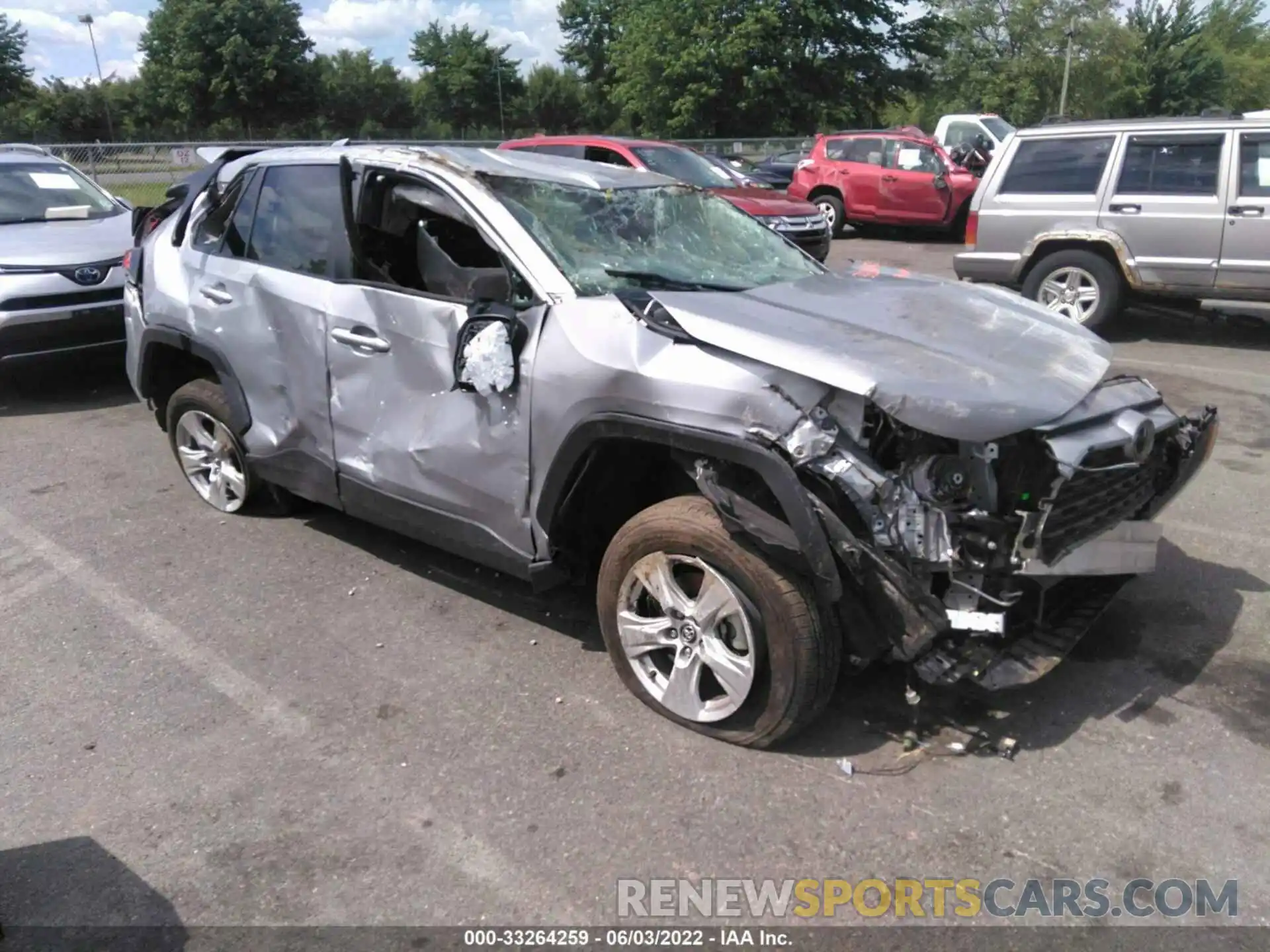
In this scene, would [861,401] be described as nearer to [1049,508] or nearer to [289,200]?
[1049,508]

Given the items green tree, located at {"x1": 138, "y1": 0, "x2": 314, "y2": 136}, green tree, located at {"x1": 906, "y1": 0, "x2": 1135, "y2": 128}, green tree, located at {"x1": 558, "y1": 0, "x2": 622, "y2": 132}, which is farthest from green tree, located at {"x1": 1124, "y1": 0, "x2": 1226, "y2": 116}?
green tree, located at {"x1": 138, "y1": 0, "x2": 314, "y2": 136}

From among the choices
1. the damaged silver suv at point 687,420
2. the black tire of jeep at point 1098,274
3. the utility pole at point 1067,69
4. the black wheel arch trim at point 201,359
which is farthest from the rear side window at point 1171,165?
the utility pole at point 1067,69

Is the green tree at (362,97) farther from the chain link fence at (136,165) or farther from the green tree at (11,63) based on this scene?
the chain link fence at (136,165)

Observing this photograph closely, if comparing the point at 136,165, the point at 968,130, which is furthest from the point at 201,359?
the point at 968,130

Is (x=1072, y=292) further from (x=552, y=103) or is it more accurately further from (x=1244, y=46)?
(x=1244, y=46)

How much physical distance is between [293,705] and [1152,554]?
3015mm

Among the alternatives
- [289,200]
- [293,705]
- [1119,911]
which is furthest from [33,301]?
[1119,911]

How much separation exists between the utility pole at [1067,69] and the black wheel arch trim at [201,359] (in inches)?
1556

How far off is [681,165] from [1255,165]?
630 cm

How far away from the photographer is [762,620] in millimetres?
2994

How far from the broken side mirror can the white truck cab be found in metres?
16.8

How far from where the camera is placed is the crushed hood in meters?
2.84

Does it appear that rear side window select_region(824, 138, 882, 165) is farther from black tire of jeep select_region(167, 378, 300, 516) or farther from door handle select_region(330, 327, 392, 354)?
door handle select_region(330, 327, 392, 354)

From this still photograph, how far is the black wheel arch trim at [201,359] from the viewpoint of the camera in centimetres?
463
